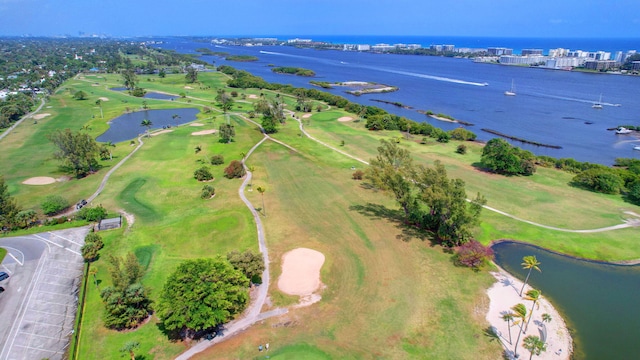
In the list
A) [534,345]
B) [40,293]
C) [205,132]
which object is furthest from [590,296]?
[205,132]

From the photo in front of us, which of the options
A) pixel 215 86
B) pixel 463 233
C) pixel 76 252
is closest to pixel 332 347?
pixel 463 233

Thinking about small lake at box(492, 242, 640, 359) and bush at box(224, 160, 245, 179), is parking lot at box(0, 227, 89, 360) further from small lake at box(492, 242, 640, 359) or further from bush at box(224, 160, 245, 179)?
small lake at box(492, 242, 640, 359)

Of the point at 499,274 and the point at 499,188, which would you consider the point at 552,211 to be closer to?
the point at 499,188

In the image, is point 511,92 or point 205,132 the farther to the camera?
point 511,92

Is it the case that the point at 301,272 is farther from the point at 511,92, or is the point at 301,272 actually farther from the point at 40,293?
the point at 511,92

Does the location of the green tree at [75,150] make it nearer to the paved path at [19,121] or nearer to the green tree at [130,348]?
the paved path at [19,121]
